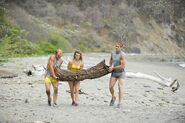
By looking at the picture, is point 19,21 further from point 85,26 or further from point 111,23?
point 111,23

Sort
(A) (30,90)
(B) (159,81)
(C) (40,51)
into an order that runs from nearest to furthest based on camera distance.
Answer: (A) (30,90) → (B) (159,81) → (C) (40,51)

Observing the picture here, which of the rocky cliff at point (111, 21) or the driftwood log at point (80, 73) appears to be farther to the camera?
the rocky cliff at point (111, 21)

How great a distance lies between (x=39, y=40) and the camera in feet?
132

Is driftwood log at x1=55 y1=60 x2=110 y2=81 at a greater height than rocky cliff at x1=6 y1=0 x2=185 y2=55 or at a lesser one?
lesser

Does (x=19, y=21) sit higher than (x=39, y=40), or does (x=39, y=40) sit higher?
(x=19, y=21)

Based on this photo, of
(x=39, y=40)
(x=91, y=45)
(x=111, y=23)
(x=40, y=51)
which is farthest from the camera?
(x=111, y=23)

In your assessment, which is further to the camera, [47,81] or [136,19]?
[136,19]

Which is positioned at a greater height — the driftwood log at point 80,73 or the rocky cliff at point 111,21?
the rocky cliff at point 111,21

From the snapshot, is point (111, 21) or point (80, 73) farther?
point (111, 21)

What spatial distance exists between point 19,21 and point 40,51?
962 centimetres

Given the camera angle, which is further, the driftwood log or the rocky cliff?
the rocky cliff

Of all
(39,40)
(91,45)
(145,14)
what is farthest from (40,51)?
(145,14)

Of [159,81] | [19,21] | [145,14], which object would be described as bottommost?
[159,81]

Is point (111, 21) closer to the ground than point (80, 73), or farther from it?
farther from it
